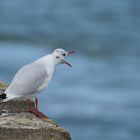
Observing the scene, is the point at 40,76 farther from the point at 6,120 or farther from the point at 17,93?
the point at 6,120

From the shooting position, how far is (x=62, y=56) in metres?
4.58

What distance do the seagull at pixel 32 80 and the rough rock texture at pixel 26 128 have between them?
0.13 m

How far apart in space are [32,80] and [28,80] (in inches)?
2.0

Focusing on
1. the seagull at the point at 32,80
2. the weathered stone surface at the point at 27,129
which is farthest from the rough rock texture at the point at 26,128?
the seagull at the point at 32,80

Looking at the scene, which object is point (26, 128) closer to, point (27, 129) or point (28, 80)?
point (27, 129)

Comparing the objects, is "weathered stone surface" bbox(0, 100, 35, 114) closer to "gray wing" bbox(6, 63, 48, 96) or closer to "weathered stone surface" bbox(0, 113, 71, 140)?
"gray wing" bbox(6, 63, 48, 96)

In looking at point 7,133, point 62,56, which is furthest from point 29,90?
point 7,133

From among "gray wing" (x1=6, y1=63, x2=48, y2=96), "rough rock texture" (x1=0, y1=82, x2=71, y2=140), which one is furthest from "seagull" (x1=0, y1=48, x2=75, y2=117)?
"rough rock texture" (x1=0, y1=82, x2=71, y2=140)

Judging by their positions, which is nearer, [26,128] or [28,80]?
[26,128]

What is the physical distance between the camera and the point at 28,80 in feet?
13.9

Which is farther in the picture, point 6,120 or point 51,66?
point 51,66

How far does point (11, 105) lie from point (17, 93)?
218 mm

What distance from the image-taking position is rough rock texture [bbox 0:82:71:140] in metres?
3.45

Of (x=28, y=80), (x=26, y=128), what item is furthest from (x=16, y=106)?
(x=26, y=128)
